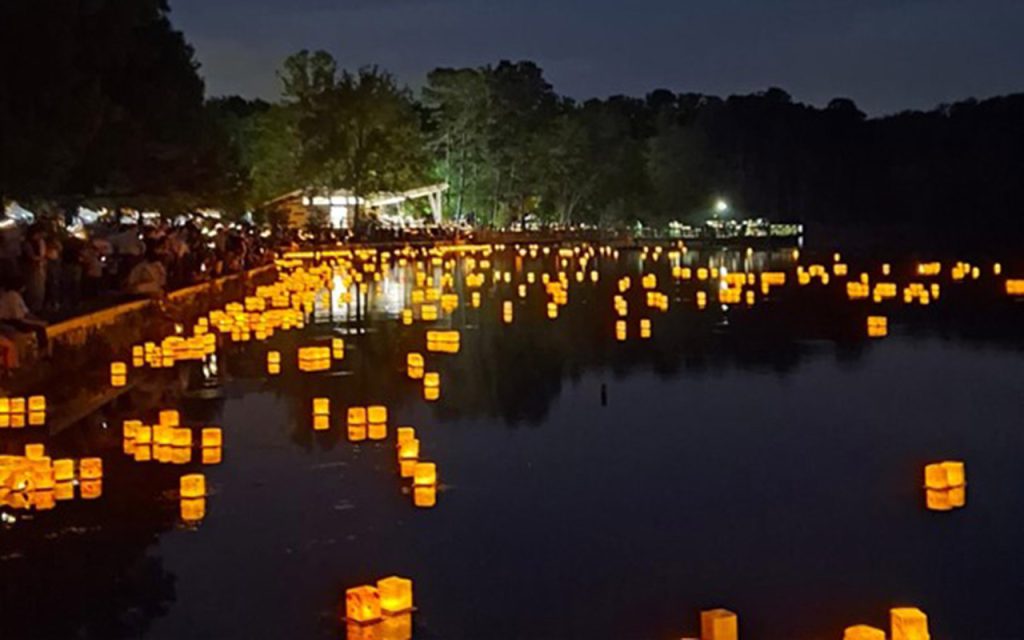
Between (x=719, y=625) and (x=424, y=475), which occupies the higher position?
(x=424, y=475)

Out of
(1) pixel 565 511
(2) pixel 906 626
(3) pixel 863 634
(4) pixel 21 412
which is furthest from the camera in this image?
(4) pixel 21 412

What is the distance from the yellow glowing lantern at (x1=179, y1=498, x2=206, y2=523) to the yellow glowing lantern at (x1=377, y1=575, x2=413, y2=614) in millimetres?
2807

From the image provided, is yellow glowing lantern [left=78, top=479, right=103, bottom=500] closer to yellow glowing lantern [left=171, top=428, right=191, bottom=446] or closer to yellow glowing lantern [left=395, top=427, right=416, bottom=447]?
yellow glowing lantern [left=171, top=428, right=191, bottom=446]

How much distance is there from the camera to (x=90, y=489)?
1127 centimetres

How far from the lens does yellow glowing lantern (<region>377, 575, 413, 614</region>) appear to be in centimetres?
778

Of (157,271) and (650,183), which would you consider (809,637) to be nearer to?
(157,271)

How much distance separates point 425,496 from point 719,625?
13.3 feet

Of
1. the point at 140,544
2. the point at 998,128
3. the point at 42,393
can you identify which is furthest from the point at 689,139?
the point at 140,544

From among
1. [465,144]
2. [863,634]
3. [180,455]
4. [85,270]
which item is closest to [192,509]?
[180,455]

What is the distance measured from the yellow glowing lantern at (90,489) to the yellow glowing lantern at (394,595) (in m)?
3.92

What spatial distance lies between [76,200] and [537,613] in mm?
32255

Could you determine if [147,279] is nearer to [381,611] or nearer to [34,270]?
[34,270]

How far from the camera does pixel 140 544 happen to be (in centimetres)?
953

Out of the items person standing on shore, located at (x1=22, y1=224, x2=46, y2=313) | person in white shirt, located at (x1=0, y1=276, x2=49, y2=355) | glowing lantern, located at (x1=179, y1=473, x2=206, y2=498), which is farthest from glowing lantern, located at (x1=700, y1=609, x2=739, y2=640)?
person standing on shore, located at (x1=22, y1=224, x2=46, y2=313)
